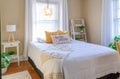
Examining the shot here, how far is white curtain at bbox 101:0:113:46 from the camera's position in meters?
3.94

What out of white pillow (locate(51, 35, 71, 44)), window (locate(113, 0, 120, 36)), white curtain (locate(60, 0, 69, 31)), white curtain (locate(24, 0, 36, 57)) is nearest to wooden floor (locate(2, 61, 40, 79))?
white curtain (locate(24, 0, 36, 57))

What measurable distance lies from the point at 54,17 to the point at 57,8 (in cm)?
34

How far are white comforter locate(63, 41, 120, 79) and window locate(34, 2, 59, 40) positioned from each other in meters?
2.20

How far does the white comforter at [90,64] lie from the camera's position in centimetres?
213

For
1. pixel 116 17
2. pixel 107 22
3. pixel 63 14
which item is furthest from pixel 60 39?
pixel 116 17

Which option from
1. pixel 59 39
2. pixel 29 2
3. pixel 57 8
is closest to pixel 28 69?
pixel 59 39

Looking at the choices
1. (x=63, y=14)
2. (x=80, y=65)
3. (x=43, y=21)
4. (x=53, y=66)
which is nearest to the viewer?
(x=53, y=66)

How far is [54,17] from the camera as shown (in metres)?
4.57

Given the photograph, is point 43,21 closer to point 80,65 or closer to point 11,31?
point 11,31

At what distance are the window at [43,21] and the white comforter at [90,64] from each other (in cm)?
220

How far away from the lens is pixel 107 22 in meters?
4.01

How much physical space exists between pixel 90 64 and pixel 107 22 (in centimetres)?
219

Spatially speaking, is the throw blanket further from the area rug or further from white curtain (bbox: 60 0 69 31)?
white curtain (bbox: 60 0 69 31)

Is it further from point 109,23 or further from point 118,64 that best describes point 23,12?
point 118,64
